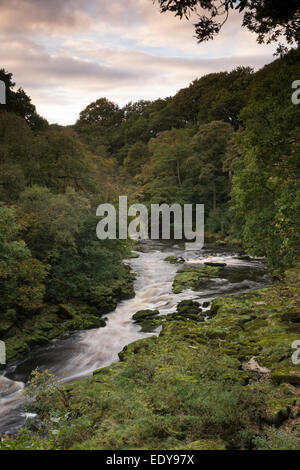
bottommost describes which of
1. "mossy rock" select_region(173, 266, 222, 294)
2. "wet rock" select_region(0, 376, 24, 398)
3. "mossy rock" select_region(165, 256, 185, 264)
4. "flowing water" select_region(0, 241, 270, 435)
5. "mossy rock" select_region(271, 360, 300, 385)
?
"wet rock" select_region(0, 376, 24, 398)

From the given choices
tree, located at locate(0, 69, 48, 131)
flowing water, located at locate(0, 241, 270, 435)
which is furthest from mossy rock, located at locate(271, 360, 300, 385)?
tree, located at locate(0, 69, 48, 131)

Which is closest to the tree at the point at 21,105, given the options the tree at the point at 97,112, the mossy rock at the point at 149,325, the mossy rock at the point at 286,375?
the mossy rock at the point at 149,325

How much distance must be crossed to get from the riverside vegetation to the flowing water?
2.05ft

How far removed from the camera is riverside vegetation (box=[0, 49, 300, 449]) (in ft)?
19.5

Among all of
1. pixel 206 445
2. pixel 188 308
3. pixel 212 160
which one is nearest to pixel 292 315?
pixel 188 308

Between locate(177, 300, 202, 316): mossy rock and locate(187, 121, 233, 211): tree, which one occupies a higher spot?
locate(187, 121, 233, 211): tree

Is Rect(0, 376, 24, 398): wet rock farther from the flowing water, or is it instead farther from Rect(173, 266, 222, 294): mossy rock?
Rect(173, 266, 222, 294): mossy rock

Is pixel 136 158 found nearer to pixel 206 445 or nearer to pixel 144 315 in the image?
pixel 144 315

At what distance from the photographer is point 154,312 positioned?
52.3ft

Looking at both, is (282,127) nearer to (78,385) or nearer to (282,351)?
(282,351)

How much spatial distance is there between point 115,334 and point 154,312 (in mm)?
2647

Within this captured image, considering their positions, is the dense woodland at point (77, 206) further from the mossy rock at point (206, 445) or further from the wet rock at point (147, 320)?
the mossy rock at point (206, 445)

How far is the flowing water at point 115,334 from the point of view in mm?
10040

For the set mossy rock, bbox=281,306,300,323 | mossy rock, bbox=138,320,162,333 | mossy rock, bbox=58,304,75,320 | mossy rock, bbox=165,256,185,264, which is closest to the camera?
mossy rock, bbox=281,306,300,323
